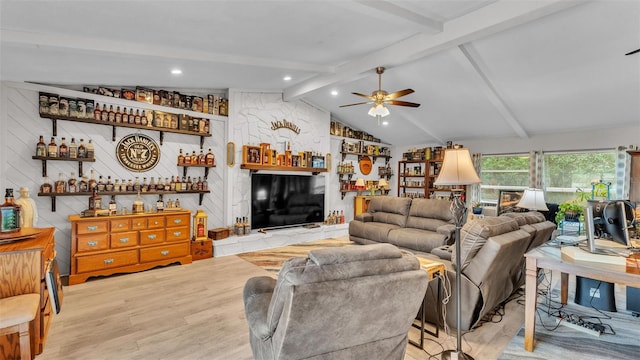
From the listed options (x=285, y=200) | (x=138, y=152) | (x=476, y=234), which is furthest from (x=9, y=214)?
(x=285, y=200)

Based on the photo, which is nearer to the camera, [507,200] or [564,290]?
[564,290]

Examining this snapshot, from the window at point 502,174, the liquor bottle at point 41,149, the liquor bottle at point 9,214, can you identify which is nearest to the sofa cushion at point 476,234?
the liquor bottle at point 9,214

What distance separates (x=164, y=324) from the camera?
9.22 ft

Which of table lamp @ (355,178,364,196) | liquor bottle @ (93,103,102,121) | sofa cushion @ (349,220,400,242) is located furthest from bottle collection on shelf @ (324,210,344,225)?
liquor bottle @ (93,103,102,121)

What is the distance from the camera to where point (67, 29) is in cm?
284

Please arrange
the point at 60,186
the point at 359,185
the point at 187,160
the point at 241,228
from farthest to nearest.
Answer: the point at 359,185 → the point at 241,228 → the point at 187,160 → the point at 60,186

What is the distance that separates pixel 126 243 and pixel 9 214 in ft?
6.94

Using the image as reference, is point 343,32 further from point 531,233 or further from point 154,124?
point 154,124

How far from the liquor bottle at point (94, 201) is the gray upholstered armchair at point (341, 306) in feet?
11.9

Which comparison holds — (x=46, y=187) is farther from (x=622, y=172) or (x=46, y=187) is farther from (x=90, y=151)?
(x=622, y=172)

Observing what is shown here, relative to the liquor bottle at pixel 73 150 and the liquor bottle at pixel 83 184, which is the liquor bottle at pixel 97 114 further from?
the liquor bottle at pixel 83 184

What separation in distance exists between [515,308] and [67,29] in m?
5.18

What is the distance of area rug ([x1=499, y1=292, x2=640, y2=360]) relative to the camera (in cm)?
235

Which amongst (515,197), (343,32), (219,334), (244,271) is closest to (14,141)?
(244,271)
